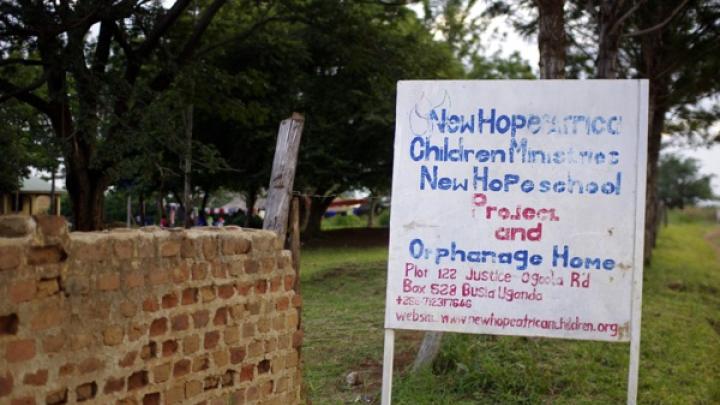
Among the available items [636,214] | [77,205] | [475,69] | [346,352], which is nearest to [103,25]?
[77,205]

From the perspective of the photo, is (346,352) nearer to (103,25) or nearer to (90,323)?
(90,323)

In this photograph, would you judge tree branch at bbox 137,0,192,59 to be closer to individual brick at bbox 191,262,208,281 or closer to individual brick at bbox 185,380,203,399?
individual brick at bbox 191,262,208,281

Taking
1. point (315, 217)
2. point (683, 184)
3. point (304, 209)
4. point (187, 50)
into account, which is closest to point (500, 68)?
point (315, 217)

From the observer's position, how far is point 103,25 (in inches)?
471

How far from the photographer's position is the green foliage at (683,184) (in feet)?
211

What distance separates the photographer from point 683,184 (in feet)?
217

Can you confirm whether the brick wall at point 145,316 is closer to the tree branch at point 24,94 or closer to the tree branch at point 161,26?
the tree branch at point 24,94

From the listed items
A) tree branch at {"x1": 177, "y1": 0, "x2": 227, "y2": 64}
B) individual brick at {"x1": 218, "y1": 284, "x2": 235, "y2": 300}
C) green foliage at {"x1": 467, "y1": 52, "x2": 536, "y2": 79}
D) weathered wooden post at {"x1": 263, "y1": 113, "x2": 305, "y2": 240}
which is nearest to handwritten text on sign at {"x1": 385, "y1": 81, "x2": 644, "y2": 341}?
weathered wooden post at {"x1": 263, "y1": 113, "x2": 305, "y2": 240}

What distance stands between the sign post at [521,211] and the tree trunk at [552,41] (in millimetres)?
3654

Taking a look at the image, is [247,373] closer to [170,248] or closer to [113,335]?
[170,248]

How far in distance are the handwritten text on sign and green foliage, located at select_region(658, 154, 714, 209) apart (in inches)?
2543

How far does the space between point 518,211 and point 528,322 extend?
1.99 feet

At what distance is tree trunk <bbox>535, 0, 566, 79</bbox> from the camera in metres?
7.76

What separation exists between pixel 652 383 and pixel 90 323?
16.0 ft
